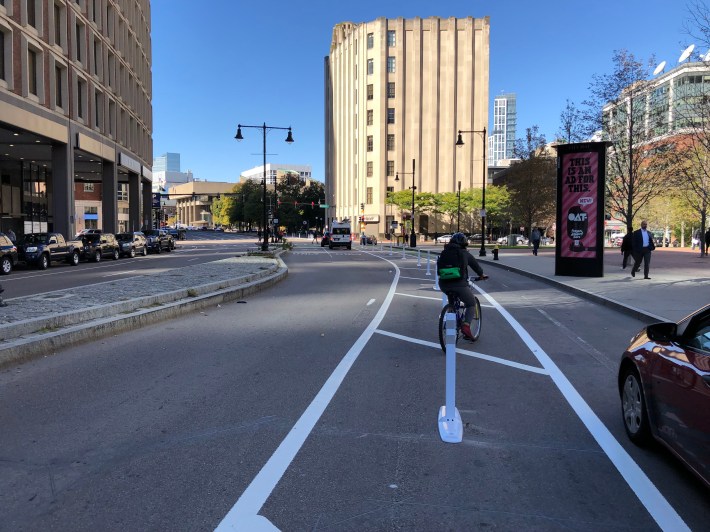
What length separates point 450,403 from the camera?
17.3 ft

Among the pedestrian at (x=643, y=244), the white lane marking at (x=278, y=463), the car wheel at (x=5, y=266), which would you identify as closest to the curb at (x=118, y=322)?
the white lane marking at (x=278, y=463)

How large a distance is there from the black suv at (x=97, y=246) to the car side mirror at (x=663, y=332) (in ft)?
108

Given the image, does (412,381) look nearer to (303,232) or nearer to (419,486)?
(419,486)

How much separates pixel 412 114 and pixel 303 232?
45453mm

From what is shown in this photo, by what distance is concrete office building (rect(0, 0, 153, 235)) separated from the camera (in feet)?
94.0

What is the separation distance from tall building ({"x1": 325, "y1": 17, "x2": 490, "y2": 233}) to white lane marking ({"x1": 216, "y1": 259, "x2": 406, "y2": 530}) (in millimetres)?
76106

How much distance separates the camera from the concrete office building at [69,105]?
28.7m

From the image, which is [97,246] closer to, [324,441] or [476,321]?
[476,321]

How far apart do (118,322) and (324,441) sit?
6.57 metres

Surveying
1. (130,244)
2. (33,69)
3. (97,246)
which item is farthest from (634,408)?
(130,244)

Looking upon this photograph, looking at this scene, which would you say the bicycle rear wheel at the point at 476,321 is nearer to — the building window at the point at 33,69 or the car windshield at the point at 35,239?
the car windshield at the point at 35,239

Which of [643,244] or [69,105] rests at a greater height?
[69,105]

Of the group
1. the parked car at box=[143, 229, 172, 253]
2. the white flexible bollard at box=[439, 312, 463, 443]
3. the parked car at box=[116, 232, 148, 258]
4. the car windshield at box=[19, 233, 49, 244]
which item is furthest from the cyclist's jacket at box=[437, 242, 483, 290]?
the parked car at box=[143, 229, 172, 253]

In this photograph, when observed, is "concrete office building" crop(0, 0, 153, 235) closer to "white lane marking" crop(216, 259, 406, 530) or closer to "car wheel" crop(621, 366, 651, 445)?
"white lane marking" crop(216, 259, 406, 530)
